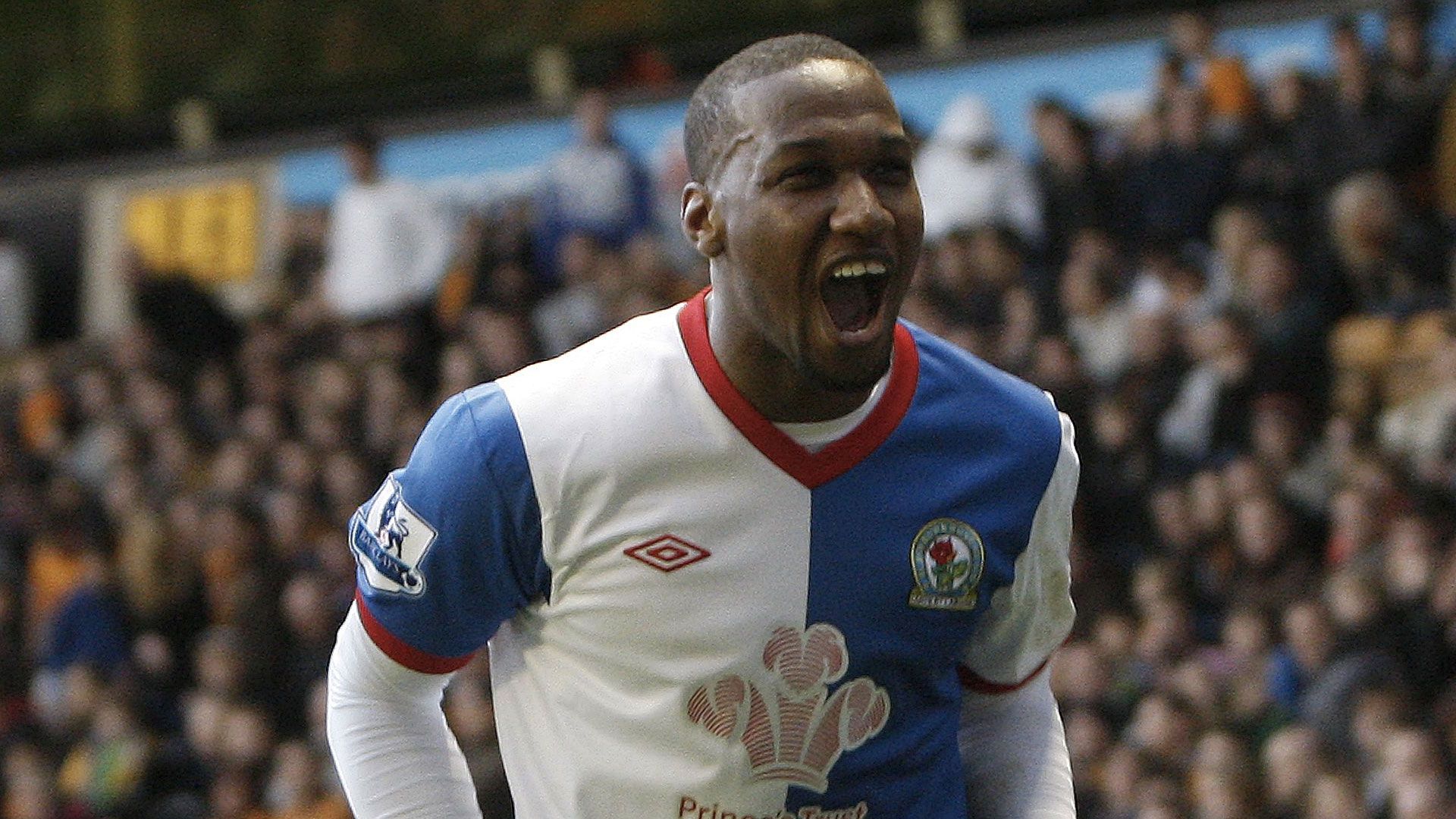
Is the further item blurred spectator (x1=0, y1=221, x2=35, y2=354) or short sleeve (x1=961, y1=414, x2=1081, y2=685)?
blurred spectator (x1=0, y1=221, x2=35, y2=354)

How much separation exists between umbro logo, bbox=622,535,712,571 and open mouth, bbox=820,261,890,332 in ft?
1.12

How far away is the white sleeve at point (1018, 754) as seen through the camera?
2.99 m

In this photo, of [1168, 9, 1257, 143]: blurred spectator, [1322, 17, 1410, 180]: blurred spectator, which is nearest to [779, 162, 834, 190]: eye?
[1322, 17, 1410, 180]: blurred spectator

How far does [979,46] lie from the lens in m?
11.3

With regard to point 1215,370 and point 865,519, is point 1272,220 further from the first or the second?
point 865,519

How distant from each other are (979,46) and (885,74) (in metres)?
0.52

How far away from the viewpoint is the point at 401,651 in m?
2.71

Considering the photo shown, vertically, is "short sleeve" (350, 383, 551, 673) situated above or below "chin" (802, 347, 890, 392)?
below

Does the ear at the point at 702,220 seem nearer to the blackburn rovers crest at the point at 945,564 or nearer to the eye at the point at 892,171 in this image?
the eye at the point at 892,171

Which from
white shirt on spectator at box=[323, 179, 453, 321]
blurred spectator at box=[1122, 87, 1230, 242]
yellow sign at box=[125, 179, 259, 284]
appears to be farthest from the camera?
yellow sign at box=[125, 179, 259, 284]

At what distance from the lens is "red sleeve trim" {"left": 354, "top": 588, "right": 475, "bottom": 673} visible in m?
2.71

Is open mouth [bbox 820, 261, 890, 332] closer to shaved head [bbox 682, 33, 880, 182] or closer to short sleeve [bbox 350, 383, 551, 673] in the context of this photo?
shaved head [bbox 682, 33, 880, 182]

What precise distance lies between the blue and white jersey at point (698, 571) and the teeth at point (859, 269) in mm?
259

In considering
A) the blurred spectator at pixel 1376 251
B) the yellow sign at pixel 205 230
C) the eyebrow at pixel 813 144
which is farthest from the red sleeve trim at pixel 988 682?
the yellow sign at pixel 205 230
